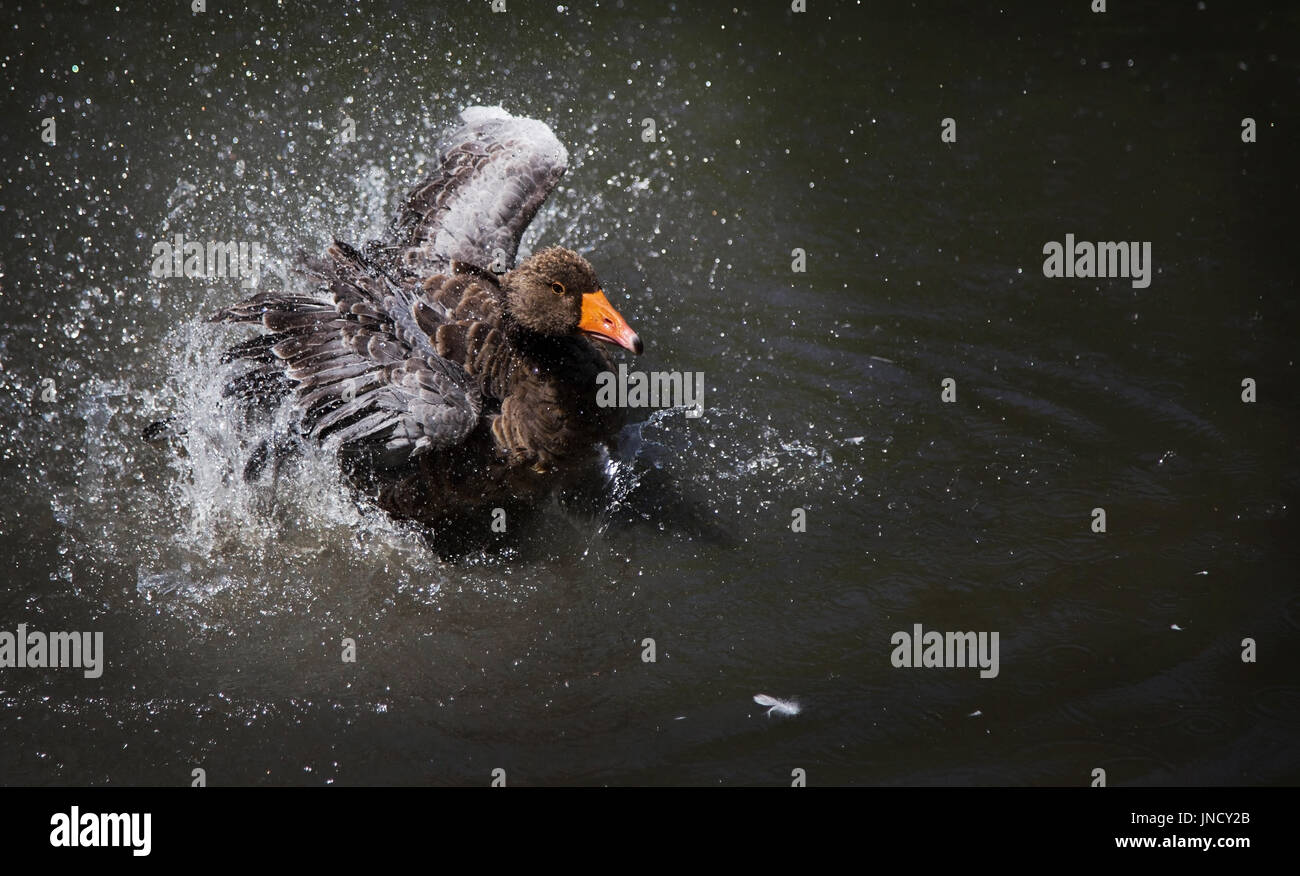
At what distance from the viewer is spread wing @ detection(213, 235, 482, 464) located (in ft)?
15.1

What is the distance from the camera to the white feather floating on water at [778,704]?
4.12 metres

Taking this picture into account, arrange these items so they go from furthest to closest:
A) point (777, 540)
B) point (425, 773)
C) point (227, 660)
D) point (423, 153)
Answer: point (423, 153), point (777, 540), point (227, 660), point (425, 773)

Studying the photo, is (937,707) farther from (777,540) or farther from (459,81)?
(459,81)

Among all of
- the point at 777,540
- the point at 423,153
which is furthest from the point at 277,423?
the point at 423,153

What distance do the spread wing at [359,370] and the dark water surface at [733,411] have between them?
20.4 inches

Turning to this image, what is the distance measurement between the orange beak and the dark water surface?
0.92 metres

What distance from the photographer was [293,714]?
13.5 ft

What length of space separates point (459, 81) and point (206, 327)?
3.21 metres

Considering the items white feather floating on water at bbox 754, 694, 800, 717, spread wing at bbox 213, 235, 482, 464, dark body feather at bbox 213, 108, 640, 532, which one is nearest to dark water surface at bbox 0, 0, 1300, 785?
white feather floating on water at bbox 754, 694, 800, 717
